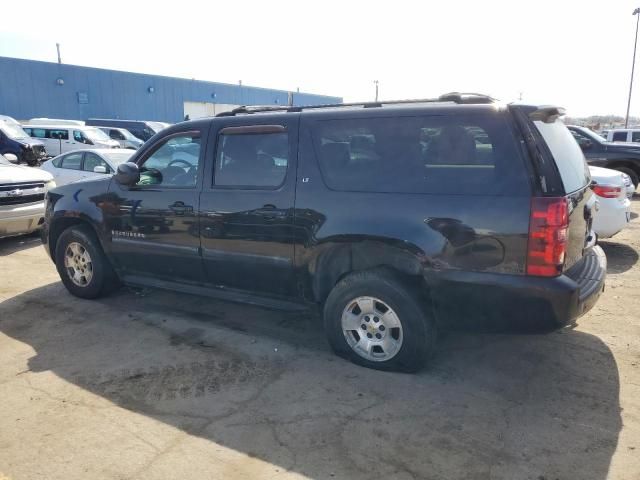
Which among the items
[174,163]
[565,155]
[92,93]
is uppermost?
[92,93]

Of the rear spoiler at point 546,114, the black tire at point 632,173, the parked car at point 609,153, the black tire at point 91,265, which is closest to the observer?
the rear spoiler at point 546,114

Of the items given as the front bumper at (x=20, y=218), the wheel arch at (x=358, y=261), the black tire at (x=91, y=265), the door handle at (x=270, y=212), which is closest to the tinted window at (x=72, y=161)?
the front bumper at (x=20, y=218)

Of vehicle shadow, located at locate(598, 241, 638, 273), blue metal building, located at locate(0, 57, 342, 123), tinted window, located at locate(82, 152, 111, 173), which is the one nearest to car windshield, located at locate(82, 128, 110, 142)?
blue metal building, located at locate(0, 57, 342, 123)

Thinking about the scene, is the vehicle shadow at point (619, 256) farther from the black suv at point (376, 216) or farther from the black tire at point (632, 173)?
the black tire at point (632, 173)

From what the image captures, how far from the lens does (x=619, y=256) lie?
22.4 feet

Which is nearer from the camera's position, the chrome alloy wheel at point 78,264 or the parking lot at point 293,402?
the parking lot at point 293,402

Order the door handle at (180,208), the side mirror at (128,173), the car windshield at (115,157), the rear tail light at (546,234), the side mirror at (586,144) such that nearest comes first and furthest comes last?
the rear tail light at (546,234) < the door handle at (180,208) < the side mirror at (128,173) < the car windshield at (115,157) < the side mirror at (586,144)

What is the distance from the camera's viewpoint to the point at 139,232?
15.4 feet

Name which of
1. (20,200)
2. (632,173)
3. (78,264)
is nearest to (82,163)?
(20,200)

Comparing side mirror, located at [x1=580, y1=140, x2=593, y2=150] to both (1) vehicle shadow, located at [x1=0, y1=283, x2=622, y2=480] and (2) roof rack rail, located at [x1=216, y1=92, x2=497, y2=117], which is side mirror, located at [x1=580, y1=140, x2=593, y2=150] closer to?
(1) vehicle shadow, located at [x1=0, y1=283, x2=622, y2=480]

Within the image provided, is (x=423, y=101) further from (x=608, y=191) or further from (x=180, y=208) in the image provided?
(x=608, y=191)

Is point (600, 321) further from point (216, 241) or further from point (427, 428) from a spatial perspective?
point (216, 241)

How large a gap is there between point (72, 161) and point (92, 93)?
2768cm

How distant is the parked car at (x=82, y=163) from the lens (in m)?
9.91
